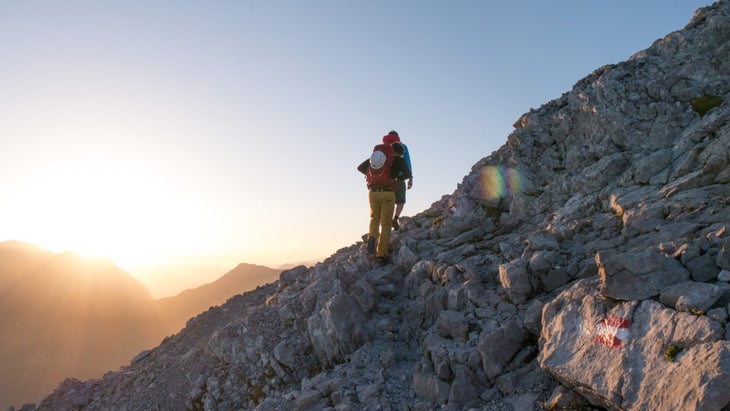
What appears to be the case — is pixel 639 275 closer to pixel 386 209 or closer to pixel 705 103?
pixel 386 209

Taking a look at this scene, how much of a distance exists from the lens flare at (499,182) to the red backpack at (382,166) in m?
4.37

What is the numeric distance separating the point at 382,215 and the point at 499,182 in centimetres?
548

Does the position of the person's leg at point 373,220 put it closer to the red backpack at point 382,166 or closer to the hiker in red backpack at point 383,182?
the hiker in red backpack at point 383,182

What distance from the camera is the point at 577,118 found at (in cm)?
1827

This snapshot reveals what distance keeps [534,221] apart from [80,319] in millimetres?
105538

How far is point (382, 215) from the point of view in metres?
17.0

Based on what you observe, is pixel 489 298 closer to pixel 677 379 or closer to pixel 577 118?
pixel 677 379

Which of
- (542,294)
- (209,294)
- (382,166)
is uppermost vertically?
(209,294)

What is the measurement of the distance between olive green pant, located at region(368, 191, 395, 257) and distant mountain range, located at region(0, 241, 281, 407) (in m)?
81.0

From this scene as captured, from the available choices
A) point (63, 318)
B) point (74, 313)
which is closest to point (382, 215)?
point (63, 318)

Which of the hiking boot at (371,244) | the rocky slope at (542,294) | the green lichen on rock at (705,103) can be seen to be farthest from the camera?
the hiking boot at (371,244)

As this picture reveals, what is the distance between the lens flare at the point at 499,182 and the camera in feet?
60.0

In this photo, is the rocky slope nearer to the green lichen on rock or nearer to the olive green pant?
the green lichen on rock

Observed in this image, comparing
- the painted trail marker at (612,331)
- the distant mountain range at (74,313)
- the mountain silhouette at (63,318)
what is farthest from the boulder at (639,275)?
the mountain silhouette at (63,318)
